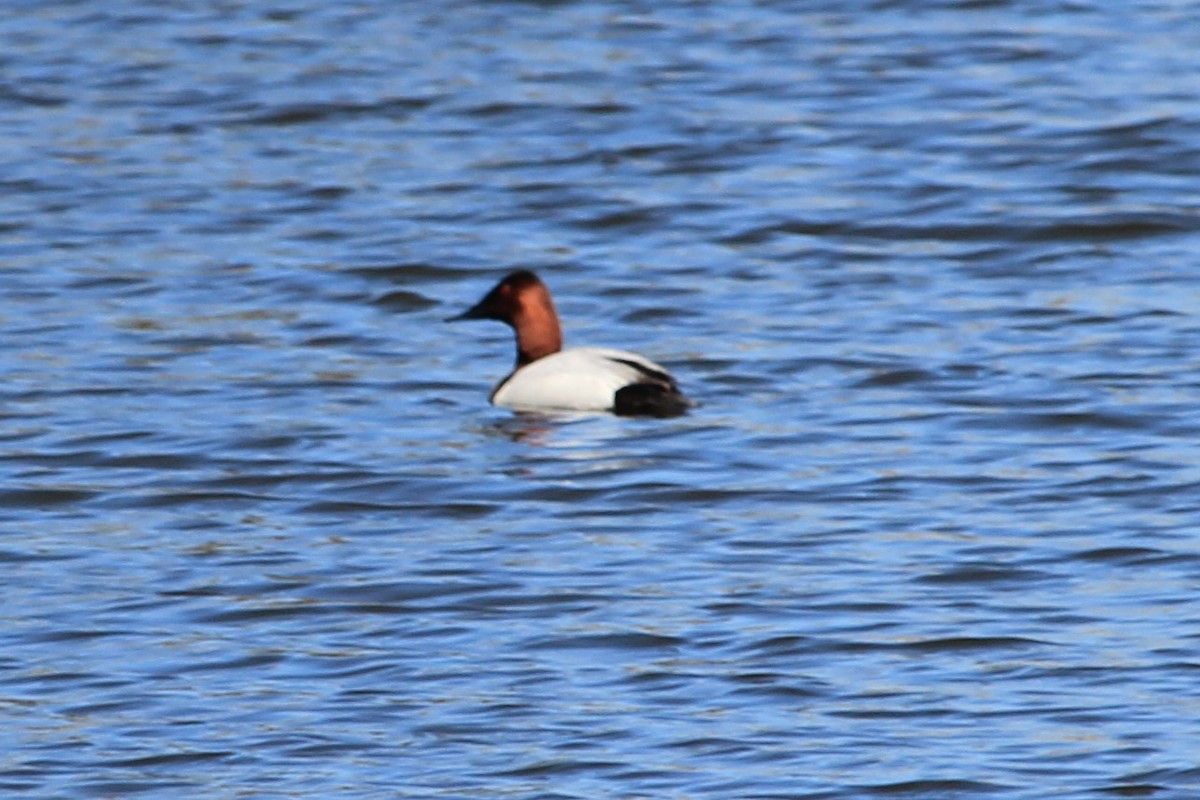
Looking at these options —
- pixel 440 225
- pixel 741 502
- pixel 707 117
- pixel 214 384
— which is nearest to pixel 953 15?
Answer: pixel 707 117

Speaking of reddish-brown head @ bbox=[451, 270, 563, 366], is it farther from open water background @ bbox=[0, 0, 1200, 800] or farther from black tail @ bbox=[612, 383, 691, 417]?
black tail @ bbox=[612, 383, 691, 417]

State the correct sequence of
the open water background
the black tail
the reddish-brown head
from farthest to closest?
the reddish-brown head, the black tail, the open water background

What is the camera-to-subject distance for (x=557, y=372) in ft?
37.9

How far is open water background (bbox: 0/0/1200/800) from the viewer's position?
6.96 m

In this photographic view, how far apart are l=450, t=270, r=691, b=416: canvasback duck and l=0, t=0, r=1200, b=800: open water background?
5.0 inches

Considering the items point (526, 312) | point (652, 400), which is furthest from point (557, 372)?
point (526, 312)

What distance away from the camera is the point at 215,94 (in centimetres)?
1866

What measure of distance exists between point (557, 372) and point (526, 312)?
68cm

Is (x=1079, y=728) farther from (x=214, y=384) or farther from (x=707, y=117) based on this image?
(x=707, y=117)

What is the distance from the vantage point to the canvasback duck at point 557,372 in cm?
1116

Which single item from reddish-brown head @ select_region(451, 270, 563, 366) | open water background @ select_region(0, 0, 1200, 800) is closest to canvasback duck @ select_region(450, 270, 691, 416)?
reddish-brown head @ select_region(451, 270, 563, 366)

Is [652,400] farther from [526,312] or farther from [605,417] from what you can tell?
[526,312]

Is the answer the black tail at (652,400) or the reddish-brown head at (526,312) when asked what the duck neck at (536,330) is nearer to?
the reddish-brown head at (526,312)

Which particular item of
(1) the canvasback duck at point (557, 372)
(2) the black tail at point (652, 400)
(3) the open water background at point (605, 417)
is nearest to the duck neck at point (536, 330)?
(1) the canvasback duck at point (557, 372)
